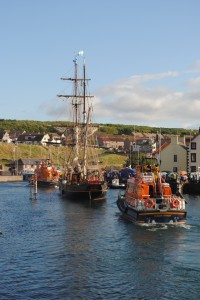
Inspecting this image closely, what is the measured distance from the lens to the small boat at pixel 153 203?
2351 inches

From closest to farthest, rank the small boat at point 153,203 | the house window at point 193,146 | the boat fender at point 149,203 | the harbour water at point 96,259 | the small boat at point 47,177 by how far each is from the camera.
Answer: the harbour water at point 96,259 < the small boat at point 153,203 < the boat fender at point 149,203 < the house window at point 193,146 < the small boat at point 47,177

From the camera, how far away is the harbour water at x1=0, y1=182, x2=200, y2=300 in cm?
3472

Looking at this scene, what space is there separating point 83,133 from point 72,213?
41.4m

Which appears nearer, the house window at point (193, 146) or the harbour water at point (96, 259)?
the harbour water at point (96, 259)

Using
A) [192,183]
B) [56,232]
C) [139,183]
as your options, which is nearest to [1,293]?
[56,232]

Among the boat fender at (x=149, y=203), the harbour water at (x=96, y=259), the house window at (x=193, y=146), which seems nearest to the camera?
the harbour water at (x=96, y=259)

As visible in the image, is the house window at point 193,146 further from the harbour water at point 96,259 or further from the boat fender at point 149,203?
the boat fender at point 149,203

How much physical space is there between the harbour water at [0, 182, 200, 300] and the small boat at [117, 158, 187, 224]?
156 cm

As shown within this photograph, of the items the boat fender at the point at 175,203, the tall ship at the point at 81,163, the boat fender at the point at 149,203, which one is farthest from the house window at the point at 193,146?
the boat fender at the point at 149,203

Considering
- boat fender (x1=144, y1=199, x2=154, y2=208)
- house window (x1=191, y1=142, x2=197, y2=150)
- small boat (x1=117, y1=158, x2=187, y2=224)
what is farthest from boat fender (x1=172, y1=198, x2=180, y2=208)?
house window (x1=191, y1=142, x2=197, y2=150)

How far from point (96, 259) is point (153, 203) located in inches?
707

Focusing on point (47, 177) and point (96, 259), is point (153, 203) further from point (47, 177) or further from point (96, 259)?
point (47, 177)

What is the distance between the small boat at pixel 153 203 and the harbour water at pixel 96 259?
1.56 meters

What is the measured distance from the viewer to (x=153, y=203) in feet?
197
